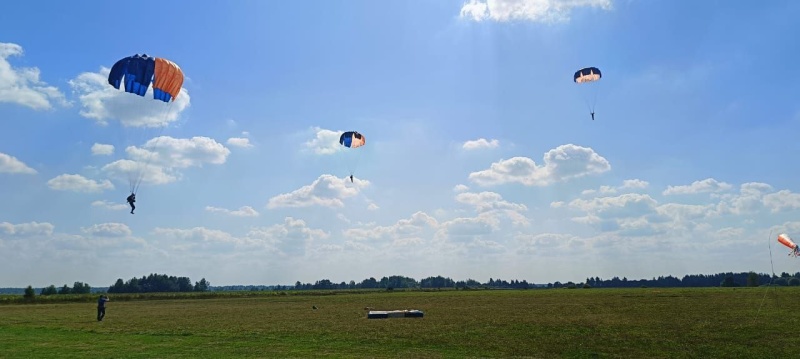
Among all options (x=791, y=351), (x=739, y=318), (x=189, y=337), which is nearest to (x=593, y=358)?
(x=791, y=351)

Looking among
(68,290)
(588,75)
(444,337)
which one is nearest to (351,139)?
(588,75)

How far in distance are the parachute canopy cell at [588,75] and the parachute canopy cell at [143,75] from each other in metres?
32.7

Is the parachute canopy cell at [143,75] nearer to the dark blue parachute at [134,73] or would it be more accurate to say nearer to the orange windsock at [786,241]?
the dark blue parachute at [134,73]

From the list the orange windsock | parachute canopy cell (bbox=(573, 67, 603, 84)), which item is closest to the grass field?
the orange windsock

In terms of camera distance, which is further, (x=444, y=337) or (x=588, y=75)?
(x=588, y=75)

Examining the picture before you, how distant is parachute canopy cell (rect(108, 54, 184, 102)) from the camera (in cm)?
3027

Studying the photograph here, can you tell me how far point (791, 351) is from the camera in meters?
19.7

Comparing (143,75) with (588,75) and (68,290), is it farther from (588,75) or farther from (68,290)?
(68,290)

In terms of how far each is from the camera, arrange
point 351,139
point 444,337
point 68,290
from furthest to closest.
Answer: point 68,290 → point 351,139 → point 444,337

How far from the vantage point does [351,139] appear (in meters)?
53.2

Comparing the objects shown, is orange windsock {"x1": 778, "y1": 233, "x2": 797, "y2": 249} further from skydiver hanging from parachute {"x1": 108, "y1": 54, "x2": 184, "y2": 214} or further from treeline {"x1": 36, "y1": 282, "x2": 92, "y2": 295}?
treeline {"x1": 36, "y1": 282, "x2": 92, "y2": 295}

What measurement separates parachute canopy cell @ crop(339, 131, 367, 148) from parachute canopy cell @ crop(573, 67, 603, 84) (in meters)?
20.7

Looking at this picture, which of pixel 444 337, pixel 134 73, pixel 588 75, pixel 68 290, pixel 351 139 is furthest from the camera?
pixel 68 290

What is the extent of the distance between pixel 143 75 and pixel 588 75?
34888 millimetres
